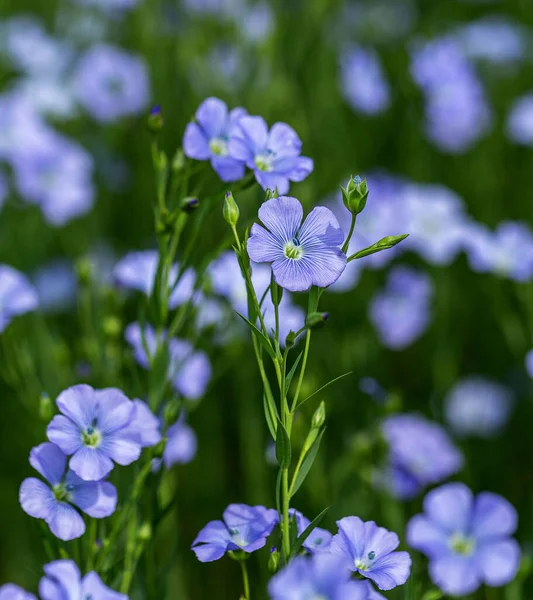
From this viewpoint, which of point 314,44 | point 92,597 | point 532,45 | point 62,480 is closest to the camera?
point 92,597

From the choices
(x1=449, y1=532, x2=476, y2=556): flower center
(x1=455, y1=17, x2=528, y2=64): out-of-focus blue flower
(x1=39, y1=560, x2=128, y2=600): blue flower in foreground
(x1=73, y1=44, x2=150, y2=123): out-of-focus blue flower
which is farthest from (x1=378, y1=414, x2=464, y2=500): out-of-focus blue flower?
(x1=455, y1=17, x2=528, y2=64): out-of-focus blue flower

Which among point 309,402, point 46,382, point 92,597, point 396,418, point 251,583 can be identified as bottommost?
point 251,583

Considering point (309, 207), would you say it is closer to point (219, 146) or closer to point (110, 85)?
point (219, 146)

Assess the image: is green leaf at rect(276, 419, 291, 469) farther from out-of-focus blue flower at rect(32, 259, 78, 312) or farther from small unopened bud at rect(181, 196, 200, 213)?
out-of-focus blue flower at rect(32, 259, 78, 312)

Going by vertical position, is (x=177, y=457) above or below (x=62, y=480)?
below

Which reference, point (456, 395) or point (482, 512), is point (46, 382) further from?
point (456, 395)

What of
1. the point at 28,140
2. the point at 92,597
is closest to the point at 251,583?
the point at 92,597
